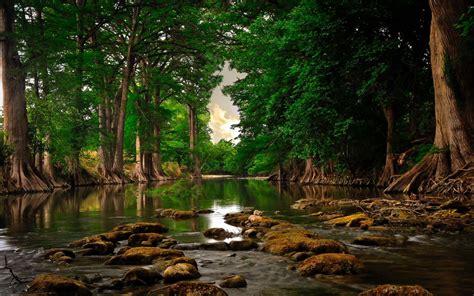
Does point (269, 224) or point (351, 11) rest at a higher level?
point (351, 11)

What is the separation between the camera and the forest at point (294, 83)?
14.2m

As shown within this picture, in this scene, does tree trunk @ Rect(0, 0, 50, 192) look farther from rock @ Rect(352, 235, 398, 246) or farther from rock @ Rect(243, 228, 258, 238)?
rock @ Rect(352, 235, 398, 246)

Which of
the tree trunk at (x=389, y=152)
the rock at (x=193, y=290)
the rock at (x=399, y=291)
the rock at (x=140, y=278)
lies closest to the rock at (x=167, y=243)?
the rock at (x=140, y=278)

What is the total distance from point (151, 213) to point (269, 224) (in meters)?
4.30

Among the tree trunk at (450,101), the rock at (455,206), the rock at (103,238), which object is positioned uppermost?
the tree trunk at (450,101)

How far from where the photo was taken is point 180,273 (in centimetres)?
459

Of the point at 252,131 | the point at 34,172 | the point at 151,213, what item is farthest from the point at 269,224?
the point at 252,131

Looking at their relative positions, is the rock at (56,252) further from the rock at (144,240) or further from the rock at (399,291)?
the rock at (399,291)

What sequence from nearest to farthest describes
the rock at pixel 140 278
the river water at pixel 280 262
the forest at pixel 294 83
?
the river water at pixel 280 262 < the rock at pixel 140 278 < the forest at pixel 294 83

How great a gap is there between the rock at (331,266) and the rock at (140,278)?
1532 millimetres

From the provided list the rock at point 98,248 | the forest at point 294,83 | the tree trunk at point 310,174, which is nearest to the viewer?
the rock at point 98,248

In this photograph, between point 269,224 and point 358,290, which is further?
point 269,224

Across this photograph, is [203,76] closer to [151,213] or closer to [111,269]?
[151,213]

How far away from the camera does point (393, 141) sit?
61.5 ft
